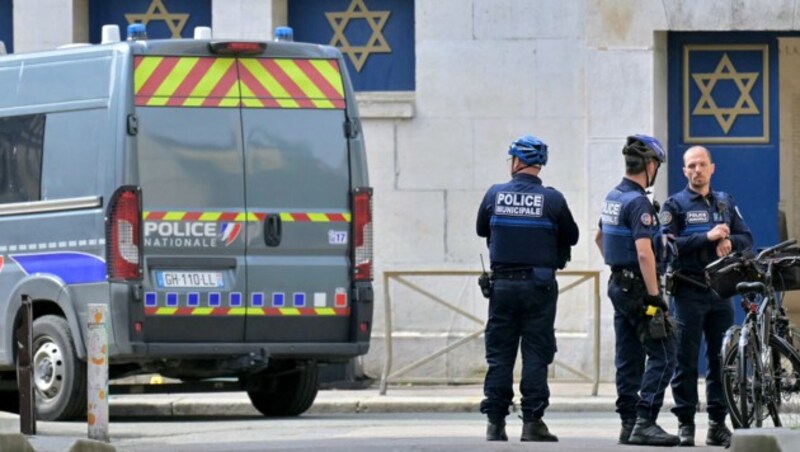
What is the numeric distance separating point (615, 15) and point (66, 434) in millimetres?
7374

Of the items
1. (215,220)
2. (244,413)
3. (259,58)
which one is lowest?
(244,413)

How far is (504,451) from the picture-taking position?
11648mm

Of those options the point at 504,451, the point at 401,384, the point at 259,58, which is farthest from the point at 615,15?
the point at 504,451

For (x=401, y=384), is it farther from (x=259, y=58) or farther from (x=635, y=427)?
(x=635, y=427)

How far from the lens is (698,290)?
1312cm

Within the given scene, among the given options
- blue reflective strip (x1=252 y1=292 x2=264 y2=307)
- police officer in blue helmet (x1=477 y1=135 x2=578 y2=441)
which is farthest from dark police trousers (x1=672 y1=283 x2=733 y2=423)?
blue reflective strip (x1=252 y1=292 x2=264 y2=307)

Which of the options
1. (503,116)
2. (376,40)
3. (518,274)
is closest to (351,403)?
(503,116)

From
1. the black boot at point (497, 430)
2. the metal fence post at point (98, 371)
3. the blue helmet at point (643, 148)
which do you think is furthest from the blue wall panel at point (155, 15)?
the black boot at point (497, 430)

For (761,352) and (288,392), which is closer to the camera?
(761,352)

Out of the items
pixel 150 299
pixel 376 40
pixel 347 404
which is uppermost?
pixel 376 40

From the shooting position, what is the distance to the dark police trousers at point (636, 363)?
12.7 metres

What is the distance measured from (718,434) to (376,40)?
8.23 m

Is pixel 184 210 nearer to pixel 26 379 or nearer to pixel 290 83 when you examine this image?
pixel 290 83

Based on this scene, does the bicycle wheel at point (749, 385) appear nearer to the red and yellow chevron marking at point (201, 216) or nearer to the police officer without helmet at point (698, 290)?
the police officer without helmet at point (698, 290)
